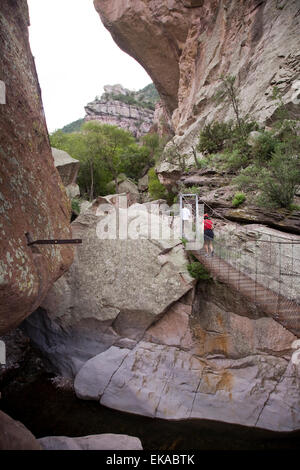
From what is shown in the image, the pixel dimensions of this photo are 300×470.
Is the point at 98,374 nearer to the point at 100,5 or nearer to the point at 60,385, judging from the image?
the point at 60,385

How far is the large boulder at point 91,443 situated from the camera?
4535 mm

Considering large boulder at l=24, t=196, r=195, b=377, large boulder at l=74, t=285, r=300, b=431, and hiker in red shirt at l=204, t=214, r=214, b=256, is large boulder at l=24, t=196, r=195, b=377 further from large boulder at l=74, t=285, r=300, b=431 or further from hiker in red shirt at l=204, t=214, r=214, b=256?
hiker in red shirt at l=204, t=214, r=214, b=256

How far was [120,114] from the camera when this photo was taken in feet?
210

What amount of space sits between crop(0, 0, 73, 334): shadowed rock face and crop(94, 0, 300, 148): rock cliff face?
10.5 m

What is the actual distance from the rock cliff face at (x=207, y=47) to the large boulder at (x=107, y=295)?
8.98 metres

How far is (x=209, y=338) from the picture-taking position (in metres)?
7.74

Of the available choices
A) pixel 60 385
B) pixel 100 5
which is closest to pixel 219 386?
pixel 60 385

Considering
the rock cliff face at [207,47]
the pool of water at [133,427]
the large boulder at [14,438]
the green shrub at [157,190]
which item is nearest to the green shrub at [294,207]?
the rock cliff face at [207,47]

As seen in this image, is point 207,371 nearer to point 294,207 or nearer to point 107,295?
point 107,295

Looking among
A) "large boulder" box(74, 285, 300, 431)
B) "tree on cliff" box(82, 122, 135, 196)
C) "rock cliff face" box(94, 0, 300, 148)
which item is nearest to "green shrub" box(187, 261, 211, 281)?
"large boulder" box(74, 285, 300, 431)

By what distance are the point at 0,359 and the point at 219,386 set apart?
632cm

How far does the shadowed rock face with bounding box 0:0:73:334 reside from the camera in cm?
397

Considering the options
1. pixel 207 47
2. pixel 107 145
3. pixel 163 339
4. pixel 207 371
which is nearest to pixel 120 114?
pixel 107 145

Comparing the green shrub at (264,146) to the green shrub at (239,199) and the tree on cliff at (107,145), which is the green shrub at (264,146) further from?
the tree on cliff at (107,145)
